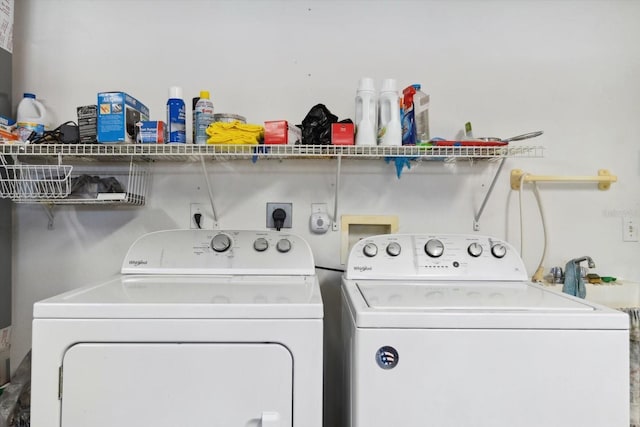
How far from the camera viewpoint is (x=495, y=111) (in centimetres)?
185

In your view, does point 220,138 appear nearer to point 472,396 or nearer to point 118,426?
→ point 118,426

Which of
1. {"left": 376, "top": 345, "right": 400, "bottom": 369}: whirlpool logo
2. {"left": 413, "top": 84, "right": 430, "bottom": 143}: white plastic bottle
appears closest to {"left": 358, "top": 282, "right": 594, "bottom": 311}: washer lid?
{"left": 376, "top": 345, "right": 400, "bottom": 369}: whirlpool logo

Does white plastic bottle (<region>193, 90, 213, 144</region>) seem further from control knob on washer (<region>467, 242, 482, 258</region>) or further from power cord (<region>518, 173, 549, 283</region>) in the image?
power cord (<region>518, 173, 549, 283</region>)

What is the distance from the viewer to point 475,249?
1524 millimetres

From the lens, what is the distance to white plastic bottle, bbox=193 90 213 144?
1.47m

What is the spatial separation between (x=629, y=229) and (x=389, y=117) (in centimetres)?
134

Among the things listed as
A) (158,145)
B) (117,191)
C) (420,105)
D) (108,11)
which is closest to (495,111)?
(420,105)

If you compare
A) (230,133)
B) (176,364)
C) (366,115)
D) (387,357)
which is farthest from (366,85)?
(176,364)

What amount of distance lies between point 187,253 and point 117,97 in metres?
0.63

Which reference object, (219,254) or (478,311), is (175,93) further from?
(478,311)

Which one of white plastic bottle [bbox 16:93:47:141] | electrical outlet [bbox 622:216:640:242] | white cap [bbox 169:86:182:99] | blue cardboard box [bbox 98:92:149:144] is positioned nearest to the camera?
blue cardboard box [bbox 98:92:149:144]

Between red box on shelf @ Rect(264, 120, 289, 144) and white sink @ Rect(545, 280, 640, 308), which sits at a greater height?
red box on shelf @ Rect(264, 120, 289, 144)

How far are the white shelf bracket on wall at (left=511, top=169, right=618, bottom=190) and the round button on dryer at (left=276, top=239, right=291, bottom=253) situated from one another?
3.67ft

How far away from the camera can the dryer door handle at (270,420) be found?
1.00 m
